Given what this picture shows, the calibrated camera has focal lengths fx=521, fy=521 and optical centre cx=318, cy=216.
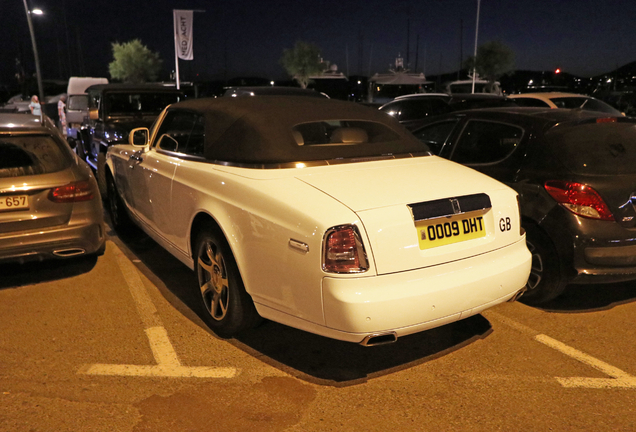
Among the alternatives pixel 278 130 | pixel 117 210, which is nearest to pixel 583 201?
pixel 278 130

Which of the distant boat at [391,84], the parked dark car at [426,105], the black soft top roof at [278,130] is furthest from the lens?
the distant boat at [391,84]

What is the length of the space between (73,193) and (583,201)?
4.08m

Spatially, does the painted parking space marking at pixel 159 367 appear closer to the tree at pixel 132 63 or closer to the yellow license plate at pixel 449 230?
the yellow license plate at pixel 449 230

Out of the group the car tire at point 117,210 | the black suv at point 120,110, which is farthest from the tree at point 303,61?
the car tire at point 117,210

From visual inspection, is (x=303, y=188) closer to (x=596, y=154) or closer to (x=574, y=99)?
(x=596, y=154)

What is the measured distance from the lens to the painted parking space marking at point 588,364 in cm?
301

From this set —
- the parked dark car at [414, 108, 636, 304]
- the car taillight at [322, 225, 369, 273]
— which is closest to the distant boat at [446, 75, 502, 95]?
the parked dark car at [414, 108, 636, 304]

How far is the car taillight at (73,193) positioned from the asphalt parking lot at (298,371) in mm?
819

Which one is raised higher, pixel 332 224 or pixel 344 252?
pixel 332 224

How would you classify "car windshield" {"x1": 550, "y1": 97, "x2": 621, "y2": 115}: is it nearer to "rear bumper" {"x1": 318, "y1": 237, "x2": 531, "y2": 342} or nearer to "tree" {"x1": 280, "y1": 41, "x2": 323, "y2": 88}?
"rear bumper" {"x1": 318, "y1": 237, "x2": 531, "y2": 342}

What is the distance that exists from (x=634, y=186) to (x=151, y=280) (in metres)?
3.98

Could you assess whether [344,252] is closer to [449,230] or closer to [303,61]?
[449,230]

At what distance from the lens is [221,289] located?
3.53m

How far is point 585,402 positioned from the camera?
9.29 ft
